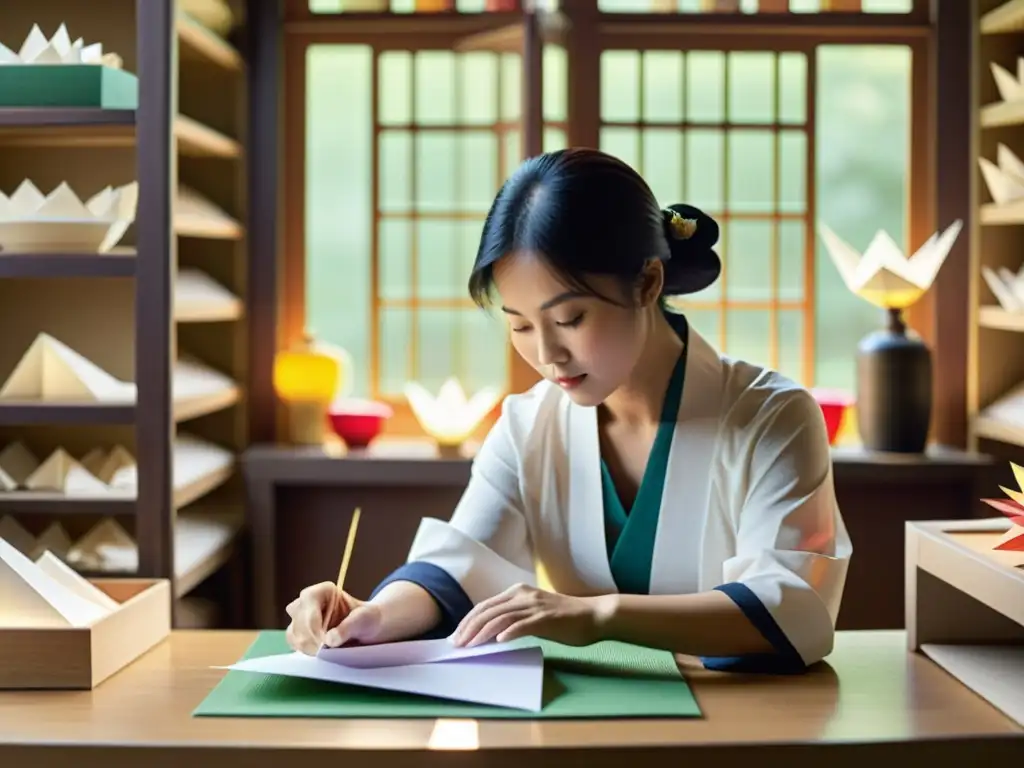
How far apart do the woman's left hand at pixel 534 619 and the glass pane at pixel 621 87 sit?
2.30m

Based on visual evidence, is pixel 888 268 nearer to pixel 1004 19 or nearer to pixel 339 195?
pixel 1004 19

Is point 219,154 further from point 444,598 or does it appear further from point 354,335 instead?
point 444,598

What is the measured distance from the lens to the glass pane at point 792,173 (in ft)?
12.5

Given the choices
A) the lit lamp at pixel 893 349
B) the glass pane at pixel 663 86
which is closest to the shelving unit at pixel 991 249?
the lit lamp at pixel 893 349

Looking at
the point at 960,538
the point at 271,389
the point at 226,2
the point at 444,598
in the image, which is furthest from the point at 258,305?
the point at 960,538

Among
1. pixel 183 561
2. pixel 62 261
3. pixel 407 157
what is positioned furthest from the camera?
pixel 407 157

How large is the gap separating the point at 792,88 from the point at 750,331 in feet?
2.27

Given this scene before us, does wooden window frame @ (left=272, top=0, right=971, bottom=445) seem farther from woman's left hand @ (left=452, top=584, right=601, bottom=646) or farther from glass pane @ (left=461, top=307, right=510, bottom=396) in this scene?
woman's left hand @ (left=452, top=584, right=601, bottom=646)

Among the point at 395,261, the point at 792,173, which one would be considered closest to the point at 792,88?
the point at 792,173

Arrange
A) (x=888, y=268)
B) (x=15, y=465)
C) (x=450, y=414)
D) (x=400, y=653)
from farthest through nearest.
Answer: (x=450, y=414) < (x=888, y=268) < (x=15, y=465) < (x=400, y=653)

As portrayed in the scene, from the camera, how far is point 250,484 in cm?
353

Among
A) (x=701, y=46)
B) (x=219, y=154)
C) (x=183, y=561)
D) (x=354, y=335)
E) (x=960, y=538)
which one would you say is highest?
(x=701, y=46)

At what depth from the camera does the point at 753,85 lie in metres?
3.78

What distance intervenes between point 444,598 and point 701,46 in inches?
90.6
